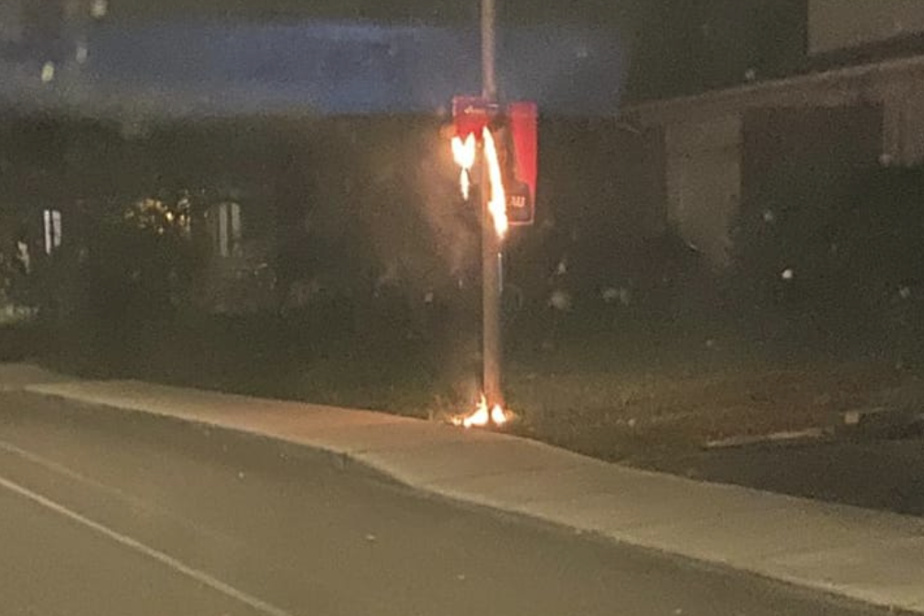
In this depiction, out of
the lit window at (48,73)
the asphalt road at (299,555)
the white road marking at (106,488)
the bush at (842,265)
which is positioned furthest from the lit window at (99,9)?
the asphalt road at (299,555)

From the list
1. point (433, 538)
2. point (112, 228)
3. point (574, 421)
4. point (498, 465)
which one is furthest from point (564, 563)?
point (112, 228)

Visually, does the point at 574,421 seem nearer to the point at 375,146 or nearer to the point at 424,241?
the point at 424,241

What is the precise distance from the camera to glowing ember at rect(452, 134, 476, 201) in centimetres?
1894

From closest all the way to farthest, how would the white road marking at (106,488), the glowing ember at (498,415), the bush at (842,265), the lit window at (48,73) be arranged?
the white road marking at (106,488), the glowing ember at (498,415), the bush at (842,265), the lit window at (48,73)

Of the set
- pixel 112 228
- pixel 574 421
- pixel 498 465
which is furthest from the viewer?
pixel 112 228

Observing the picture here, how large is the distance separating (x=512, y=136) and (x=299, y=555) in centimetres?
823

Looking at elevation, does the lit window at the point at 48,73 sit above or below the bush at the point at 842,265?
above

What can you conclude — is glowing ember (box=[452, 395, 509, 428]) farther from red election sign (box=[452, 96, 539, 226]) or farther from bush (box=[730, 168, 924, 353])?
bush (box=[730, 168, 924, 353])

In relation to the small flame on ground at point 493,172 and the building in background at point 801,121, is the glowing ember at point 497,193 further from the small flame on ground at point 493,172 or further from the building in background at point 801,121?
the building in background at point 801,121

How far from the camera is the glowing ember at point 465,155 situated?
18938mm

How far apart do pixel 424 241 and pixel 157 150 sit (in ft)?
34.6

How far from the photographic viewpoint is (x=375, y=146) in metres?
34.4

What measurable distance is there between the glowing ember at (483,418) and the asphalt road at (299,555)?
8.55 ft

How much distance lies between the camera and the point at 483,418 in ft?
61.9
